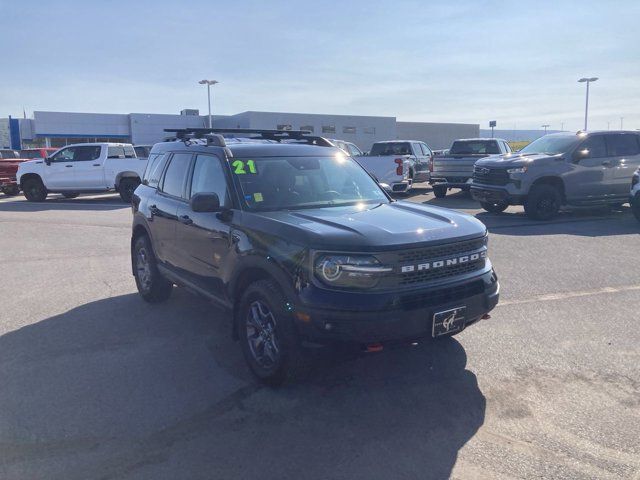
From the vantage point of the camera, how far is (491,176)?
13680 millimetres

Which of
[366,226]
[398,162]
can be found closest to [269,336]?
[366,226]

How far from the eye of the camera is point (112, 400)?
13.5 ft

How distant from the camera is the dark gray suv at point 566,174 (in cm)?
1309

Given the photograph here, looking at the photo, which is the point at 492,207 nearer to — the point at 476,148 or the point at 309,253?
the point at 476,148

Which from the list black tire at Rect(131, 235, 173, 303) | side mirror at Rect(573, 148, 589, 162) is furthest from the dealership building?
black tire at Rect(131, 235, 173, 303)

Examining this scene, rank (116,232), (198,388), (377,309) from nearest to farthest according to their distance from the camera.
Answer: (377,309) < (198,388) < (116,232)

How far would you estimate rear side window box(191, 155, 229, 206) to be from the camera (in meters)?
4.96

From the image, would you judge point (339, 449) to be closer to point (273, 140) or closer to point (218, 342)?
point (218, 342)

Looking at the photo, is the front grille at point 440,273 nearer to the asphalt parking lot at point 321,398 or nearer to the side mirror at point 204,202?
the asphalt parking lot at point 321,398


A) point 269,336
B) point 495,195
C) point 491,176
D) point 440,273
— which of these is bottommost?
point 269,336

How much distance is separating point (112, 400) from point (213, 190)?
201cm

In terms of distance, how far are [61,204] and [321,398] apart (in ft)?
57.0

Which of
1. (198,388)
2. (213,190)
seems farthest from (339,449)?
(213,190)

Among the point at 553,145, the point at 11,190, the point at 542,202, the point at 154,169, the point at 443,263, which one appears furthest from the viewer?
the point at 11,190
